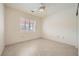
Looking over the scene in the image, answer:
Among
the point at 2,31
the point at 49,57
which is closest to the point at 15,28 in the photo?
the point at 2,31

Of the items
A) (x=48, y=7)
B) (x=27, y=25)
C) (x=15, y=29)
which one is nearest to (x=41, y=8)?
(x=48, y=7)

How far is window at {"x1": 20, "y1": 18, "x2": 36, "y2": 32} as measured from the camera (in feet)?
3.84

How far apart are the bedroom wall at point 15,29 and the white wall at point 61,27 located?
14 cm

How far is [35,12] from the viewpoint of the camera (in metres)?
1.20

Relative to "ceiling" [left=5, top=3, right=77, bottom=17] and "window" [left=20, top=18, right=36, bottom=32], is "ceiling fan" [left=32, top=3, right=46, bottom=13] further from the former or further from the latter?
"window" [left=20, top=18, right=36, bottom=32]

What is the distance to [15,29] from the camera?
1161 mm

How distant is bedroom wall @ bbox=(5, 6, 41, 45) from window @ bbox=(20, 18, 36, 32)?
42mm

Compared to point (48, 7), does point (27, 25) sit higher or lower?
lower

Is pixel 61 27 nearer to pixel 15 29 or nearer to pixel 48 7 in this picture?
pixel 48 7

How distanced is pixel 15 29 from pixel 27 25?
0.17 metres

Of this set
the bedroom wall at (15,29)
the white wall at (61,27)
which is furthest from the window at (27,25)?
the white wall at (61,27)

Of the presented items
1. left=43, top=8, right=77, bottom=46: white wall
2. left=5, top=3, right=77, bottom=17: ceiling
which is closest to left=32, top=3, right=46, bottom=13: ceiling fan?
left=5, top=3, right=77, bottom=17: ceiling

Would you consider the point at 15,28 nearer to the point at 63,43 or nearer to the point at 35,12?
the point at 35,12

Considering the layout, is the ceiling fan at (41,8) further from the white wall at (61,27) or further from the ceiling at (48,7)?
the white wall at (61,27)
